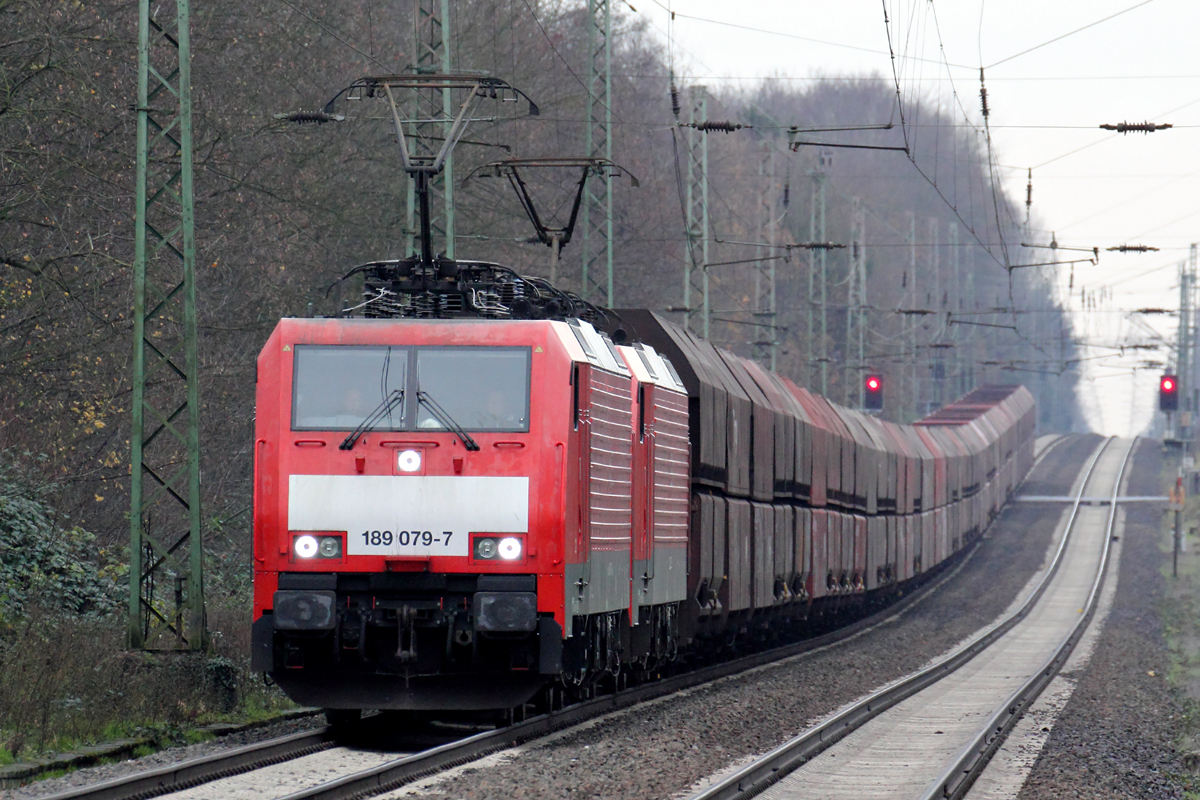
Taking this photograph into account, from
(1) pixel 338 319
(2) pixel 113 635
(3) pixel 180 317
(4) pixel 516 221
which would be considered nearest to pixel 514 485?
(1) pixel 338 319

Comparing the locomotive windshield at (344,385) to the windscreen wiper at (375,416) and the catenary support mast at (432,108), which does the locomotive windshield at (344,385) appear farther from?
the catenary support mast at (432,108)

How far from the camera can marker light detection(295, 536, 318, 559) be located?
1209 cm

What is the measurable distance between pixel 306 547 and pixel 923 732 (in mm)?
6542

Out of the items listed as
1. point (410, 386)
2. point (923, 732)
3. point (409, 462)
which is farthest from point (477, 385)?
point (923, 732)

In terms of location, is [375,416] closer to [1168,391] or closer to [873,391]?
[873,391]

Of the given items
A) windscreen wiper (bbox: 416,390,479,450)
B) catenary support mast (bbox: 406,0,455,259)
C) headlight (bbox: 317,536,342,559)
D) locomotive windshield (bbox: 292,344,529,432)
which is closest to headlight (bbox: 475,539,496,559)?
windscreen wiper (bbox: 416,390,479,450)

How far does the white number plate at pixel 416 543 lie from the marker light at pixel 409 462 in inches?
18.4

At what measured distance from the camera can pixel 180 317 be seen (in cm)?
2392

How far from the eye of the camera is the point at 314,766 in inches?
435

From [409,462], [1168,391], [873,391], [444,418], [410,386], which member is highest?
[1168,391]

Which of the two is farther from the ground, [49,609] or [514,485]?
[514,485]

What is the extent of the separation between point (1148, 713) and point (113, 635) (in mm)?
11388

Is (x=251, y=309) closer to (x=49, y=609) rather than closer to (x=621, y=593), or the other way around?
(x=49, y=609)

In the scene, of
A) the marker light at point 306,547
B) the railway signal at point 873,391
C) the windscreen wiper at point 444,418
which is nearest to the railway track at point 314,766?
the marker light at point 306,547
